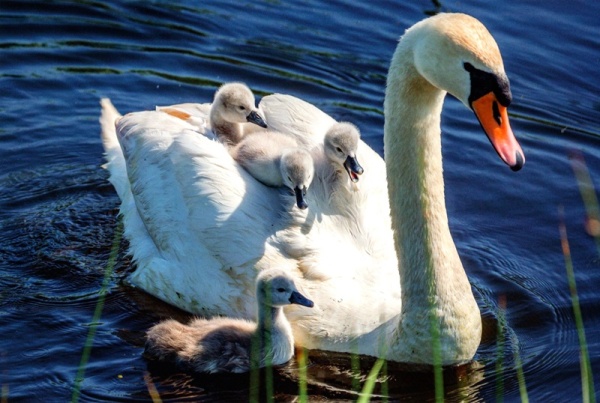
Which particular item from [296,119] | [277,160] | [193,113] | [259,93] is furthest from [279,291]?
[259,93]

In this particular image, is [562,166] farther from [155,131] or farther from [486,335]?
[155,131]

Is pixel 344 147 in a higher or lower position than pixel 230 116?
higher

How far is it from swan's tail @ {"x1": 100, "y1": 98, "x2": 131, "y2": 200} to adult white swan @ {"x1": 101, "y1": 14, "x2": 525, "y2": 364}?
1219mm

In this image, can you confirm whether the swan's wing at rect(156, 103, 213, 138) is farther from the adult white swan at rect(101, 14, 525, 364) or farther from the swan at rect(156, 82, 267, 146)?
the adult white swan at rect(101, 14, 525, 364)

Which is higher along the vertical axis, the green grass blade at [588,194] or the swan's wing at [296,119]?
the swan's wing at [296,119]

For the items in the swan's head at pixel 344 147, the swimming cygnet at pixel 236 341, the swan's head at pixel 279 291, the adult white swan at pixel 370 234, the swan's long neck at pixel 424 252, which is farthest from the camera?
the swan's head at pixel 344 147

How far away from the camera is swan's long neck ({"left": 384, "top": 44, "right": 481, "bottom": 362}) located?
7496 millimetres

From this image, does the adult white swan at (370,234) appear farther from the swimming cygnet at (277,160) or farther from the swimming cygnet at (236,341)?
the swimming cygnet at (236,341)

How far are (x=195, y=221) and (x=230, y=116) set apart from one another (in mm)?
1083

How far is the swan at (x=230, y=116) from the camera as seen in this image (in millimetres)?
8969

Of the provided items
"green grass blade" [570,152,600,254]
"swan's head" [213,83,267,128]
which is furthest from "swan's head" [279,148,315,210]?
"green grass blade" [570,152,600,254]

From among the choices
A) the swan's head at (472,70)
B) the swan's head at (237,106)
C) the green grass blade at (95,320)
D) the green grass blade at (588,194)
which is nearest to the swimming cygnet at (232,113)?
the swan's head at (237,106)

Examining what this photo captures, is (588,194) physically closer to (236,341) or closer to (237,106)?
(237,106)

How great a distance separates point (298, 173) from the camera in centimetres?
789
